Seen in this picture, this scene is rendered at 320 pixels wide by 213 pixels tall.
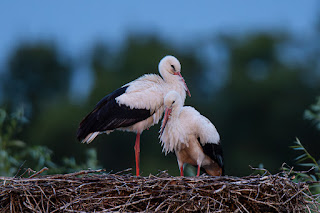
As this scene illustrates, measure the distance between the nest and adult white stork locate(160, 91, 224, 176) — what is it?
152cm

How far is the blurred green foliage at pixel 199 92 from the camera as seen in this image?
2350 centimetres

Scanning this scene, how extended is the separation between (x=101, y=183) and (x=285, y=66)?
27.0 m

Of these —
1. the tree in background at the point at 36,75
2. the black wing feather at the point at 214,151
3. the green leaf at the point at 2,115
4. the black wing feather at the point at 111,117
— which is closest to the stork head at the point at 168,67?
the black wing feather at the point at 111,117

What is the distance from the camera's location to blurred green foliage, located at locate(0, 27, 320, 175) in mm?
23500

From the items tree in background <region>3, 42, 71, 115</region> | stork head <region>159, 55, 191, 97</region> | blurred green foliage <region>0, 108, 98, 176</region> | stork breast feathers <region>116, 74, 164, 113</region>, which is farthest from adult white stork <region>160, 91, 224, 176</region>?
tree in background <region>3, 42, 71, 115</region>

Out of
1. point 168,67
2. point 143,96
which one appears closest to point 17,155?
point 143,96

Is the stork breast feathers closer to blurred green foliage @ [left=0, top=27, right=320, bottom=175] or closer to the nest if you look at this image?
the nest

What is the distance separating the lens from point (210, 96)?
2895 cm

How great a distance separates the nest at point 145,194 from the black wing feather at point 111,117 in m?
1.81

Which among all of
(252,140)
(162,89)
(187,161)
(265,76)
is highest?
(162,89)

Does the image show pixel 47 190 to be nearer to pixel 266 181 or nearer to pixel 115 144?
pixel 266 181

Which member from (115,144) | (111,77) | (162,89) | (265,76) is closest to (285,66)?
(265,76)

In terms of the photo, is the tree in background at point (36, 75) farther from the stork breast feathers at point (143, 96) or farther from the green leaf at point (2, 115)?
the stork breast feathers at point (143, 96)

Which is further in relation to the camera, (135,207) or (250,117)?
(250,117)
